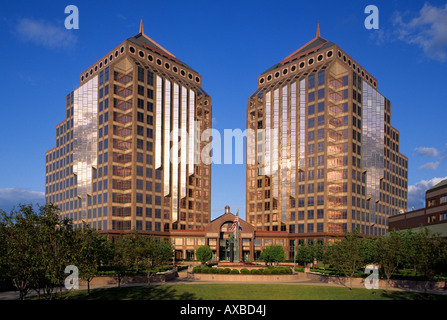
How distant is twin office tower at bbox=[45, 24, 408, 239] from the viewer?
115m

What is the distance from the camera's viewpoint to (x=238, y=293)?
1839 inches

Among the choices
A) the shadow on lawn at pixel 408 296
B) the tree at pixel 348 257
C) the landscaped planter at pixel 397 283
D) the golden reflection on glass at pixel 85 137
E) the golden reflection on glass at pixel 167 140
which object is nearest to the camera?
the shadow on lawn at pixel 408 296

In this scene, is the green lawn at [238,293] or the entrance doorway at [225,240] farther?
the entrance doorway at [225,240]

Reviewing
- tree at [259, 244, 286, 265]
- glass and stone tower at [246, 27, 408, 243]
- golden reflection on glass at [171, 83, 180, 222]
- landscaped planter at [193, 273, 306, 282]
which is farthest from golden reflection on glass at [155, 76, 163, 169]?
landscaped planter at [193, 273, 306, 282]

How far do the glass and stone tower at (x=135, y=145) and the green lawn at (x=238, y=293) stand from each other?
6381 centimetres

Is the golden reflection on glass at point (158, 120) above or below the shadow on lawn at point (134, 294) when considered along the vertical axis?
above

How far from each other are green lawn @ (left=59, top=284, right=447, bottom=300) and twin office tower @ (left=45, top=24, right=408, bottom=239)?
62845 millimetres

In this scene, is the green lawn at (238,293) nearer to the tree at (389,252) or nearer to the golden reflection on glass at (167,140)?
the tree at (389,252)

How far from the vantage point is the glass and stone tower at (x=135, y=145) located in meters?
115

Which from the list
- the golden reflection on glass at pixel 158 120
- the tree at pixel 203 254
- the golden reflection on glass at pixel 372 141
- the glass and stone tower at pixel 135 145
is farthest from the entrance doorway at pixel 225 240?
the golden reflection on glass at pixel 372 141

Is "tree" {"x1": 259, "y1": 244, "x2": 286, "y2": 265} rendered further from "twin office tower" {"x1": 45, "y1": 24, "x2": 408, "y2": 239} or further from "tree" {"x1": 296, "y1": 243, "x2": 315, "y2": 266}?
"twin office tower" {"x1": 45, "y1": 24, "x2": 408, "y2": 239}

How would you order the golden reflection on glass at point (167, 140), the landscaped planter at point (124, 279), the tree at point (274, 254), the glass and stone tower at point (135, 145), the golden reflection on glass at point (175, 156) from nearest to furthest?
the landscaped planter at point (124, 279) → the tree at point (274, 254) → the glass and stone tower at point (135, 145) → the golden reflection on glass at point (167, 140) → the golden reflection on glass at point (175, 156)

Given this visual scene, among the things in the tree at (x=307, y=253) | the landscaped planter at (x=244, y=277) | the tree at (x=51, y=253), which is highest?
the tree at (x=51, y=253)

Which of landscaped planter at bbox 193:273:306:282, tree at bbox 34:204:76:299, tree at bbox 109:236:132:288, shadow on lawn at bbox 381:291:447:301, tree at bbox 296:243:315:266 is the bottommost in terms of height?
tree at bbox 296:243:315:266
